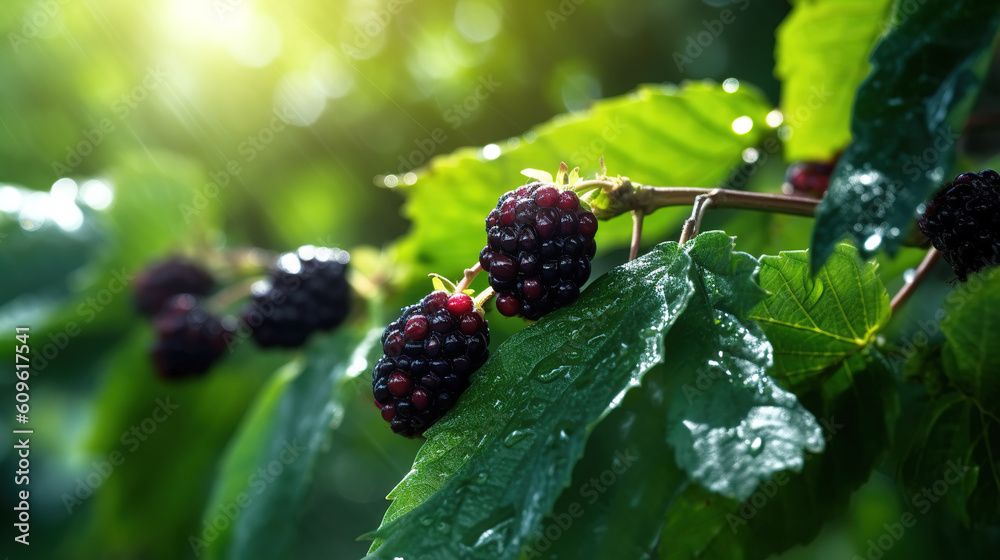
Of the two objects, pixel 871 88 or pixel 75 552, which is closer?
pixel 871 88

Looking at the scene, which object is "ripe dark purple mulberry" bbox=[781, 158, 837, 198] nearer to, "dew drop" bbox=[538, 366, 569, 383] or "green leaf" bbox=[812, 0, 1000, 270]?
"green leaf" bbox=[812, 0, 1000, 270]

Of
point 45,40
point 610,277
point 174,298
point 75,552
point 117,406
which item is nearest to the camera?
point 610,277

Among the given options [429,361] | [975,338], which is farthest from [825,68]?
[429,361]

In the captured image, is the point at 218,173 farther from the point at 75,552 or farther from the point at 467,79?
the point at 75,552

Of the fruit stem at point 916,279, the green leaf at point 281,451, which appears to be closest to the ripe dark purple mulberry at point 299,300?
the green leaf at point 281,451

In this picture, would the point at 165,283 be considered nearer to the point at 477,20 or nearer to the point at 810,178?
the point at 477,20

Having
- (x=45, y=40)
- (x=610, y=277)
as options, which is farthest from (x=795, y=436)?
(x=45, y=40)

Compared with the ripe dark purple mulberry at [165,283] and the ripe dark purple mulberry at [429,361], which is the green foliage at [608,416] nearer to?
the ripe dark purple mulberry at [429,361]
